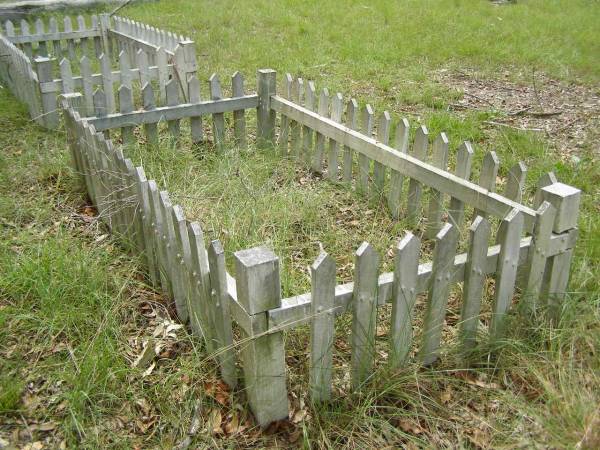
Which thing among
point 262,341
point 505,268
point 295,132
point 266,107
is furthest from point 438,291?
point 266,107

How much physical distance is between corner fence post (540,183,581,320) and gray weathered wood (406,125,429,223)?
117 cm

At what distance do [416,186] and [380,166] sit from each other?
39cm

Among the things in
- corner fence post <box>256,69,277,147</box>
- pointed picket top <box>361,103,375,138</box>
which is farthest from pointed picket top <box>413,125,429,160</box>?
corner fence post <box>256,69,277,147</box>

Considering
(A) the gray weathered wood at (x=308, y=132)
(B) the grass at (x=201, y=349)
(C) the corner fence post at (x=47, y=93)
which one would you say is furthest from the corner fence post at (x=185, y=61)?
(A) the gray weathered wood at (x=308, y=132)

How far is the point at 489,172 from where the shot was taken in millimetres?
3402

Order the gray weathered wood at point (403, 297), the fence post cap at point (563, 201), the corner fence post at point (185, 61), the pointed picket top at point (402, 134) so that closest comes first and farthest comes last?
the gray weathered wood at point (403, 297), the fence post cap at point (563, 201), the pointed picket top at point (402, 134), the corner fence post at point (185, 61)

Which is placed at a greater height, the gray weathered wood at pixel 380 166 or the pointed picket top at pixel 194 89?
the pointed picket top at pixel 194 89

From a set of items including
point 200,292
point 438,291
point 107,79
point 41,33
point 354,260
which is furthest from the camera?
point 41,33

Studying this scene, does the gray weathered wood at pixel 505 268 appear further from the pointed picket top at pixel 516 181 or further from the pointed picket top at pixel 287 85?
the pointed picket top at pixel 287 85

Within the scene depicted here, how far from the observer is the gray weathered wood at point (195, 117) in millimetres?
4936

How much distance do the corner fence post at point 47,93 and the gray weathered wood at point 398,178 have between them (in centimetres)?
368

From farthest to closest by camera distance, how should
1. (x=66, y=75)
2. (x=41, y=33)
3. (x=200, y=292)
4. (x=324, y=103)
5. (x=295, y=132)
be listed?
(x=41, y=33)
(x=66, y=75)
(x=295, y=132)
(x=324, y=103)
(x=200, y=292)

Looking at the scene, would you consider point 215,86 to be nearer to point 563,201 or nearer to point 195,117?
point 195,117

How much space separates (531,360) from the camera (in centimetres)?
264
